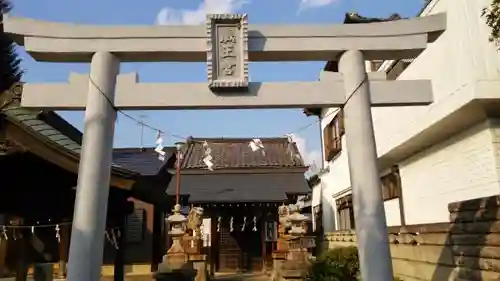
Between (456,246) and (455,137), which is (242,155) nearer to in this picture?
(455,137)

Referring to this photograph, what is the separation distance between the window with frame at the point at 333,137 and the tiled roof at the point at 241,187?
13.0 ft

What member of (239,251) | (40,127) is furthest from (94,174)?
(239,251)

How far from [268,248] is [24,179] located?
49.9 ft

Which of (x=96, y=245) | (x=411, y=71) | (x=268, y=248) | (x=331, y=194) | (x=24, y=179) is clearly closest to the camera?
(x=96, y=245)

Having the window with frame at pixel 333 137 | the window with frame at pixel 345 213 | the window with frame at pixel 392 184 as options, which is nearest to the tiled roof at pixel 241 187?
the window with frame at pixel 333 137

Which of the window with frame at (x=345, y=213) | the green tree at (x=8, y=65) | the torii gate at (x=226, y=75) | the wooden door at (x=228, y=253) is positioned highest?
the green tree at (x=8, y=65)

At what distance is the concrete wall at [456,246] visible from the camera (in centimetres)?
547

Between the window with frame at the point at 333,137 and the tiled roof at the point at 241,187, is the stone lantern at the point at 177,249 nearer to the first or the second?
the tiled roof at the point at 241,187

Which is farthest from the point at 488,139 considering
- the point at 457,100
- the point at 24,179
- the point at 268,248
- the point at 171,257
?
the point at 268,248

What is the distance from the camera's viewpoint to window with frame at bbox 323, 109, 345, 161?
16.5 metres

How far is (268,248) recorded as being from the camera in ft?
72.2

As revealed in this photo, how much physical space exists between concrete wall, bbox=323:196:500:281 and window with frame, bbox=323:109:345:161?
6.98 meters

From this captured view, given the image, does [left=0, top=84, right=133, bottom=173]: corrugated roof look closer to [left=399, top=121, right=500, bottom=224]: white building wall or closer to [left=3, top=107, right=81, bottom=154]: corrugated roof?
[left=3, top=107, right=81, bottom=154]: corrugated roof

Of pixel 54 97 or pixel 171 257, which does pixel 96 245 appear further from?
pixel 171 257
